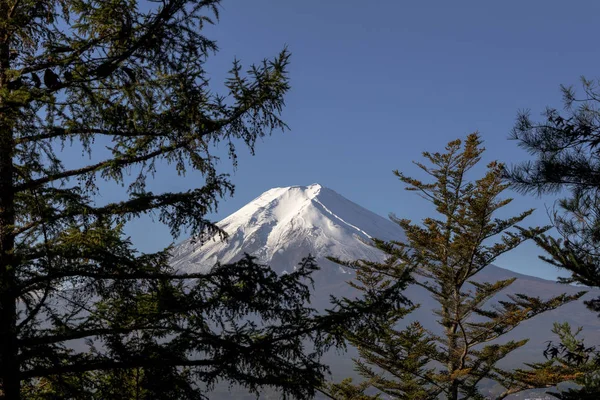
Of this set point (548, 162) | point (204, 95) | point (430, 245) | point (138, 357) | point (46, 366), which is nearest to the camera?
point (138, 357)

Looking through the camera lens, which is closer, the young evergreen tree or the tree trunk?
the tree trunk

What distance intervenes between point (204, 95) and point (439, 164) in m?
12.1

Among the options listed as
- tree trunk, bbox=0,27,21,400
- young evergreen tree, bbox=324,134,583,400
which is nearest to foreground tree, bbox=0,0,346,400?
tree trunk, bbox=0,27,21,400

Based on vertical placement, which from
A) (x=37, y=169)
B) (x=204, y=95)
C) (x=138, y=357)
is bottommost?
(x=138, y=357)

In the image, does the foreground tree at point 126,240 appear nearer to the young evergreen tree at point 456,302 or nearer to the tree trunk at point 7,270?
the tree trunk at point 7,270

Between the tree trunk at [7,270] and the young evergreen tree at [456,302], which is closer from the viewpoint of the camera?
the tree trunk at [7,270]

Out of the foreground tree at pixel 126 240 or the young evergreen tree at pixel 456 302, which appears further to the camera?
the young evergreen tree at pixel 456 302

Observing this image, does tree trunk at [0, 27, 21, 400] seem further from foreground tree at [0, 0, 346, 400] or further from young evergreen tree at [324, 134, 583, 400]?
young evergreen tree at [324, 134, 583, 400]

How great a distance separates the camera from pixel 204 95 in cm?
622

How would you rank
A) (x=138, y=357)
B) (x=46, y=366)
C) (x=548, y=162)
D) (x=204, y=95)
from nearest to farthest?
(x=138, y=357), (x=46, y=366), (x=204, y=95), (x=548, y=162)

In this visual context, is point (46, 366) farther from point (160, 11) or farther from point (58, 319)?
point (160, 11)

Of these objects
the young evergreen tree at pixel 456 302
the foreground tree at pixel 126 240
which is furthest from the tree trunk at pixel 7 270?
the young evergreen tree at pixel 456 302

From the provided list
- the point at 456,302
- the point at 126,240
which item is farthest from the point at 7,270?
the point at 456,302

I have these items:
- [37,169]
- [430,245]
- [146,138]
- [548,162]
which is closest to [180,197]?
[146,138]
